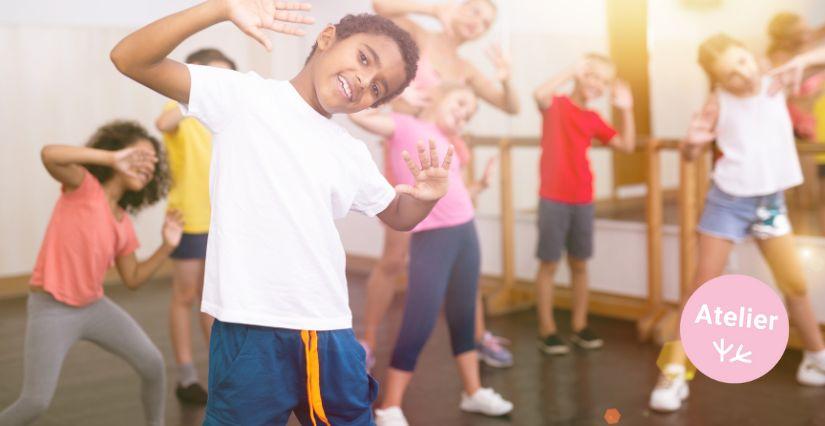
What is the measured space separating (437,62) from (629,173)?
2996mm

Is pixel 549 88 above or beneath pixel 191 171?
above

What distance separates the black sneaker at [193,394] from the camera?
2574mm

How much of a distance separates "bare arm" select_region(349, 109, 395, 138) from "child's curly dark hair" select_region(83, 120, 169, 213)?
18.9 inches

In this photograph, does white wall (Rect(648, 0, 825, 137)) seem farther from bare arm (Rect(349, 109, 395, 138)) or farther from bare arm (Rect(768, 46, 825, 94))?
bare arm (Rect(349, 109, 395, 138))

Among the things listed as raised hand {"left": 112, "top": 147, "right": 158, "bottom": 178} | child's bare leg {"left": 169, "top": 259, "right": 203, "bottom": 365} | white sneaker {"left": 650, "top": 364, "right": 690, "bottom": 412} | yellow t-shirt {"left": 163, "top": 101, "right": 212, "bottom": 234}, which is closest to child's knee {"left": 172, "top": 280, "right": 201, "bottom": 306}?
child's bare leg {"left": 169, "top": 259, "right": 203, "bottom": 365}

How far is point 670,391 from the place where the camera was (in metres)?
2.43

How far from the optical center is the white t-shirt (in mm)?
1269

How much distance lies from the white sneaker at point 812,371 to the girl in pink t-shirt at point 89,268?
1.76m

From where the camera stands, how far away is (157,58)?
1.19 metres

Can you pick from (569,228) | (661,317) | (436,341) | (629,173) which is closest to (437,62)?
(569,228)

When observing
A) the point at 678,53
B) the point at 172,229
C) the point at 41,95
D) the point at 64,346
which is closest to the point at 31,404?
the point at 64,346

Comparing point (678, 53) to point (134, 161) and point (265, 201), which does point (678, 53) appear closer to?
point (134, 161)

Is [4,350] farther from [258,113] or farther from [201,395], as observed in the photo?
[258,113]

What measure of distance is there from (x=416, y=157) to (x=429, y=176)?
0.90 meters
